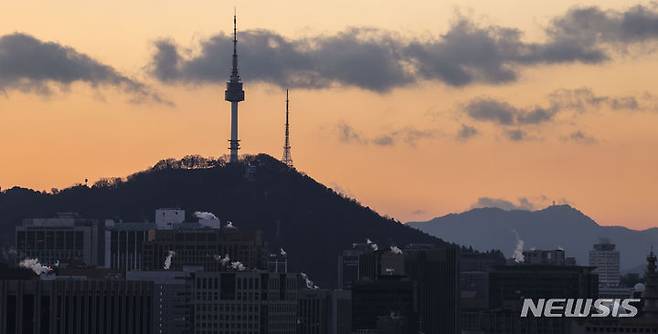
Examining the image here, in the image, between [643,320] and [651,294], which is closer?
[643,320]

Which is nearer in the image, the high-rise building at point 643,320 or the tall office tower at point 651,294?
the high-rise building at point 643,320

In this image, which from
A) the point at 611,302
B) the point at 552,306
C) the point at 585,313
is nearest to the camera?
the point at 552,306

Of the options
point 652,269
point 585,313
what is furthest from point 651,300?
point 585,313

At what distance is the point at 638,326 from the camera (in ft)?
573

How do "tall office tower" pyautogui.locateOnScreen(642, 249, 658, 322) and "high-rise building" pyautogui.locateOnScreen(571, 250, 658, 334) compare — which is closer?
"high-rise building" pyautogui.locateOnScreen(571, 250, 658, 334)

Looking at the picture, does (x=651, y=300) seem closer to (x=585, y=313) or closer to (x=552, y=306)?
(x=585, y=313)

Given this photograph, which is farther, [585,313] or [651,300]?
[651,300]

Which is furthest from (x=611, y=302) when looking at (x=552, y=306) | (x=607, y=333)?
(x=552, y=306)

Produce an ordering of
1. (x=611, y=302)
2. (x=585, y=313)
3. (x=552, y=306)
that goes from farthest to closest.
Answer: (x=611, y=302)
(x=585, y=313)
(x=552, y=306)

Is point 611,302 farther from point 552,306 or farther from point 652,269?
point 552,306

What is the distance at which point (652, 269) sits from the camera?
Result: 17762cm

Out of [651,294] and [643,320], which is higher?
[651,294]

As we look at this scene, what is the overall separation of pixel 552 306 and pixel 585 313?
39.5 feet

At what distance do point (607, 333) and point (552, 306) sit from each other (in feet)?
72.4
